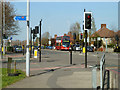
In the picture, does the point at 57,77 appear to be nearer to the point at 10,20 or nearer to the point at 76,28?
the point at 10,20

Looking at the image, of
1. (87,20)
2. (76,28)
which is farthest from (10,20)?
(76,28)

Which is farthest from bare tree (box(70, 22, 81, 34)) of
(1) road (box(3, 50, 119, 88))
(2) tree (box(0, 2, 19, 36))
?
(1) road (box(3, 50, 119, 88))

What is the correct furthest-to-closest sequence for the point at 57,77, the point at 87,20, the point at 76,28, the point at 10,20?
the point at 76,28
the point at 10,20
the point at 87,20
the point at 57,77

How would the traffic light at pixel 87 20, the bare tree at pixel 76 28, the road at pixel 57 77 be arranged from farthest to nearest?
the bare tree at pixel 76 28 → the traffic light at pixel 87 20 → the road at pixel 57 77

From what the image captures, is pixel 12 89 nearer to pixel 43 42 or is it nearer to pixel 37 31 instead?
pixel 37 31

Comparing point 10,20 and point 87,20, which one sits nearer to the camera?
A: point 87,20

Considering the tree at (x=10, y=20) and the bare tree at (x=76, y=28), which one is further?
the bare tree at (x=76, y=28)

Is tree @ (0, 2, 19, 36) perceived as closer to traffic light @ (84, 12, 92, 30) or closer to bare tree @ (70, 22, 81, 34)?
traffic light @ (84, 12, 92, 30)

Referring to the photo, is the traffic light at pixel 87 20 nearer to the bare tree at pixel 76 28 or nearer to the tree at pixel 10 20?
the tree at pixel 10 20

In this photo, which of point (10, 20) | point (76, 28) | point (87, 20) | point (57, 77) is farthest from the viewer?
point (76, 28)

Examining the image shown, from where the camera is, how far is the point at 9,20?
42.3 metres

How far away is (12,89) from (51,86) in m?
1.43

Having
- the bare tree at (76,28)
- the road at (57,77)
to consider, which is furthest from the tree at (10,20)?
the bare tree at (76,28)

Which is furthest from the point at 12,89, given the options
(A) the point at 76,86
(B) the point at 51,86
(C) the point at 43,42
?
(C) the point at 43,42
